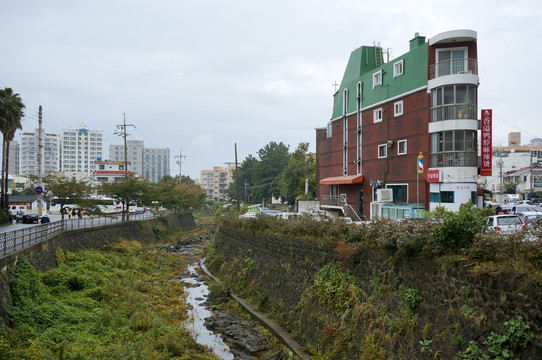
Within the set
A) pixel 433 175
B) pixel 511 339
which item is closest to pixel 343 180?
pixel 433 175

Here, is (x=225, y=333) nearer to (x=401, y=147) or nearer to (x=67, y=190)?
(x=401, y=147)

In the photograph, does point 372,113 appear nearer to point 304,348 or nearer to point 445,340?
point 304,348

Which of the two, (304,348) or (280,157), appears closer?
(304,348)

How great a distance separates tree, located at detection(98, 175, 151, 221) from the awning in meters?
20.6

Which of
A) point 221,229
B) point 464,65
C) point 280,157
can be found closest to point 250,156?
point 280,157

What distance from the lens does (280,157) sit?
95062mm

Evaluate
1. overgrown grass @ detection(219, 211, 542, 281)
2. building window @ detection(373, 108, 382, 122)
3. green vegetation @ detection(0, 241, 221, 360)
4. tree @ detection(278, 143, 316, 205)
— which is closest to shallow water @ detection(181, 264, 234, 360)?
green vegetation @ detection(0, 241, 221, 360)

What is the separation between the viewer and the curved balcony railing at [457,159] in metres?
24.1

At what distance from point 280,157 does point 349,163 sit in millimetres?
60675

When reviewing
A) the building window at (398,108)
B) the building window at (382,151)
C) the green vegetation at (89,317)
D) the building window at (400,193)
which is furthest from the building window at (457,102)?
the green vegetation at (89,317)

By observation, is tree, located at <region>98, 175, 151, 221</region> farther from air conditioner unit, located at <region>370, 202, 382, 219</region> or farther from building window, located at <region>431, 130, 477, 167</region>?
building window, located at <region>431, 130, 477, 167</region>

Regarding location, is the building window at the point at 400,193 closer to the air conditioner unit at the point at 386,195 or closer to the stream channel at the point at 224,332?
the air conditioner unit at the point at 386,195

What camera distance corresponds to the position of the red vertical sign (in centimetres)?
2367

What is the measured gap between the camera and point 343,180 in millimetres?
33656
